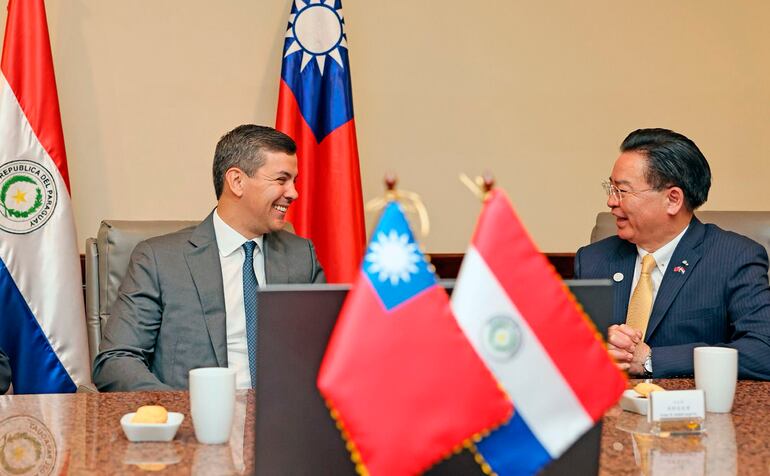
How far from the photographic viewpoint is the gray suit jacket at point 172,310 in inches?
98.0

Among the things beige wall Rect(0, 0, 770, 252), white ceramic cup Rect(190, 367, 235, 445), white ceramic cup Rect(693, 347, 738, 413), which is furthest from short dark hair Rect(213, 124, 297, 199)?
white ceramic cup Rect(693, 347, 738, 413)

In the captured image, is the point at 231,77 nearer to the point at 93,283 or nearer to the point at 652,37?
the point at 93,283

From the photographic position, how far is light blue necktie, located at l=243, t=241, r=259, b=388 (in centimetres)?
251

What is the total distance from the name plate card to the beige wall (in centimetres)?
248

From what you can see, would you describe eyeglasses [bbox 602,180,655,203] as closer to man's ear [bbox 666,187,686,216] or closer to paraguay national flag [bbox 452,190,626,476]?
man's ear [bbox 666,187,686,216]

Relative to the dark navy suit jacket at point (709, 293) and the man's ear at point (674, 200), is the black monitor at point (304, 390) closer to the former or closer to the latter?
the dark navy suit jacket at point (709, 293)

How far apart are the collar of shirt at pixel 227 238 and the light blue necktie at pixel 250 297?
2 cm

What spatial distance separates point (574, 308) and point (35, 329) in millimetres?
2713

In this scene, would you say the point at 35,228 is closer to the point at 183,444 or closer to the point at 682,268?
the point at 183,444

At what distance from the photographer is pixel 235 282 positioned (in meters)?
2.67

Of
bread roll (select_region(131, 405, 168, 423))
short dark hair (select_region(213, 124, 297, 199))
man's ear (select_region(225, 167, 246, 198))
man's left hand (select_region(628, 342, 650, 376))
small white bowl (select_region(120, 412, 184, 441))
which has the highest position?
short dark hair (select_region(213, 124, 297, 199))

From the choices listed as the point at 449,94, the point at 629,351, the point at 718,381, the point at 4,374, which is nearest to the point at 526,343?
the point at 718,381

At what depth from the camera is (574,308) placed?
Answer: 110 cm

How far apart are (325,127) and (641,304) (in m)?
1.62
